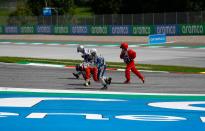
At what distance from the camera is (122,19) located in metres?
63.1

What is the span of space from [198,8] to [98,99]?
A: 57.5 metres

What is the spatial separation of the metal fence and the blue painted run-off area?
136 ft

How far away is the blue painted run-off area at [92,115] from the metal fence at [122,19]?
→ 41.6m

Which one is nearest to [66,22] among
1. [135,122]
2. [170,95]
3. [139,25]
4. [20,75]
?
[139,25]

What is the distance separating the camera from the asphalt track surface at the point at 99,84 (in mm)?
18469

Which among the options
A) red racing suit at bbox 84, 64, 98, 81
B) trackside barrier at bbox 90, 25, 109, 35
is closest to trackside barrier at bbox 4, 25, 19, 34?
trackside barrier at bbox 90, 25, 109, 35

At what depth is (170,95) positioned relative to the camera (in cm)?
1673

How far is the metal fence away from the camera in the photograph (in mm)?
56562

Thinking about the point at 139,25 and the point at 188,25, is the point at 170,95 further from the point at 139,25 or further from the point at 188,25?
the point at 139,25

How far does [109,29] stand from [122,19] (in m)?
2.44

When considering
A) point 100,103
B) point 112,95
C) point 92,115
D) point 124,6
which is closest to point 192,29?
point 124,6

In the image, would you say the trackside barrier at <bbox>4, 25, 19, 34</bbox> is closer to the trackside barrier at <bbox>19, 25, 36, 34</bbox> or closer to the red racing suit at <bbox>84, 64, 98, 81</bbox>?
the trackside barrier at <bbox>19, 25, 36, 34</bbox>

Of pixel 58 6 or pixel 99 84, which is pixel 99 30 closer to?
pixel 58 6

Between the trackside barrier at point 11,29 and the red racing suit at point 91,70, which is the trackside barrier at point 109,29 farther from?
the red racing suit at point 91,70
